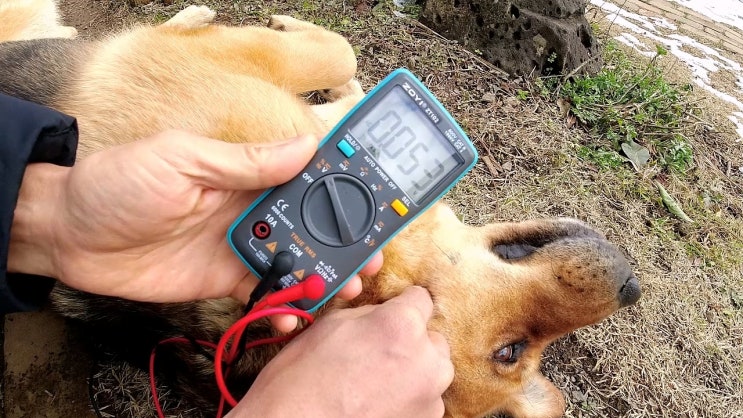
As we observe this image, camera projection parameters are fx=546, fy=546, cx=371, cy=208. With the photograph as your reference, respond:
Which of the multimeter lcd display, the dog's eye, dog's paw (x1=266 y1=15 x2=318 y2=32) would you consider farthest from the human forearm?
dog's paw (x1=266 y1=15 x2=318 y2=32)

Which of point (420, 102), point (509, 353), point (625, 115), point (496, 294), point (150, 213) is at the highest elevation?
point (420, 102)

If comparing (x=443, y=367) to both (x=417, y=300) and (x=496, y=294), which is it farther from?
(x=496, y=294)

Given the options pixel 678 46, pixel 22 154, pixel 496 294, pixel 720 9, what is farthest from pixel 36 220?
pixel 720 9

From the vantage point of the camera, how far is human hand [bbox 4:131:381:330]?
1962mm

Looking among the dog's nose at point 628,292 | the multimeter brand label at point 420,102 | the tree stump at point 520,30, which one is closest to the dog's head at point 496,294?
the dog's nose at point 628,292

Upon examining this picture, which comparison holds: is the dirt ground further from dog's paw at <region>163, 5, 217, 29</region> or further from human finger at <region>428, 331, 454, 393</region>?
human finger at <region>428, 331, 454, 393</region>

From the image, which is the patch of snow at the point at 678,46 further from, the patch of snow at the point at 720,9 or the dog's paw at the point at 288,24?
the dog's paw at the point at 288,24

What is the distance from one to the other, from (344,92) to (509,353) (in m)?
2.60

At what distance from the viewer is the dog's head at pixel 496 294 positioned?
257 cm

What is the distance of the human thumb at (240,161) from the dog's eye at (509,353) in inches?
54.7

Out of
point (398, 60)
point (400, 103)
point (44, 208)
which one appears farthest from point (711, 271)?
point (44, 208)

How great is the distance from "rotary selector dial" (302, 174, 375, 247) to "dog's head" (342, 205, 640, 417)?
490mm

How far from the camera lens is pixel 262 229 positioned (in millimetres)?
2098

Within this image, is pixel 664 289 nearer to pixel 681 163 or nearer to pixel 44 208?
pixel 681 163
